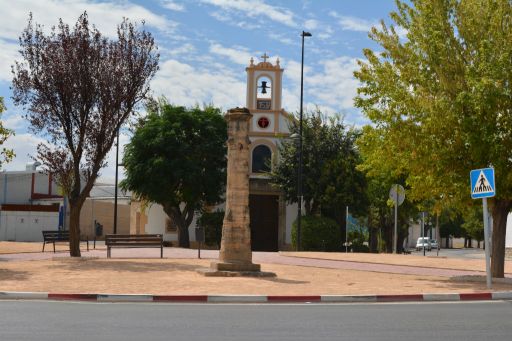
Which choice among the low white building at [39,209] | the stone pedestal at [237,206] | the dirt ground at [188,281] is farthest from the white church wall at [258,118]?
the stone pedestal at [237,206]

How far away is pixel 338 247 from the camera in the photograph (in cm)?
3925

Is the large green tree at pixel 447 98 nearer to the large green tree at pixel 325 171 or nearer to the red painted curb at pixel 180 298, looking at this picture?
the red painted curb at pixel 180 298

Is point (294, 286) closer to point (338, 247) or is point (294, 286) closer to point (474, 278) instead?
point (474, 278)

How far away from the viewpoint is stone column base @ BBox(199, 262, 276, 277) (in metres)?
18.4

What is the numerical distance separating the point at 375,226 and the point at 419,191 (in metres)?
30.1

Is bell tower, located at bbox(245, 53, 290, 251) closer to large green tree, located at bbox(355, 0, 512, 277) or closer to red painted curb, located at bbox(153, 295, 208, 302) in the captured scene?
large green tree, located at bbox(355, 0, 512, 277)

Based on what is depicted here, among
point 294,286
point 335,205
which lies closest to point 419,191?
point 294,286

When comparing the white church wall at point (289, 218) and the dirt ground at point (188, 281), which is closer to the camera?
the dirt ground at point (188, 281)

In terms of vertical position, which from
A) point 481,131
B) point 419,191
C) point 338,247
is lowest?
point 338,247

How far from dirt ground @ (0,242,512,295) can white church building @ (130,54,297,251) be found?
19569 millimetres

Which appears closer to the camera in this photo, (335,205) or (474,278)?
(474,278)

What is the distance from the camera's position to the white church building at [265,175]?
42.2 meters

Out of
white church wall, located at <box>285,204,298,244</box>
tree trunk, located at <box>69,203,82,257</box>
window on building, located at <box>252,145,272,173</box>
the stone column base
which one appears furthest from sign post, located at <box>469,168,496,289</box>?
window on building, located at <box>252,145,272,173</box>

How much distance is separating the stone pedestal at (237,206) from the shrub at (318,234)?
1944 cm
